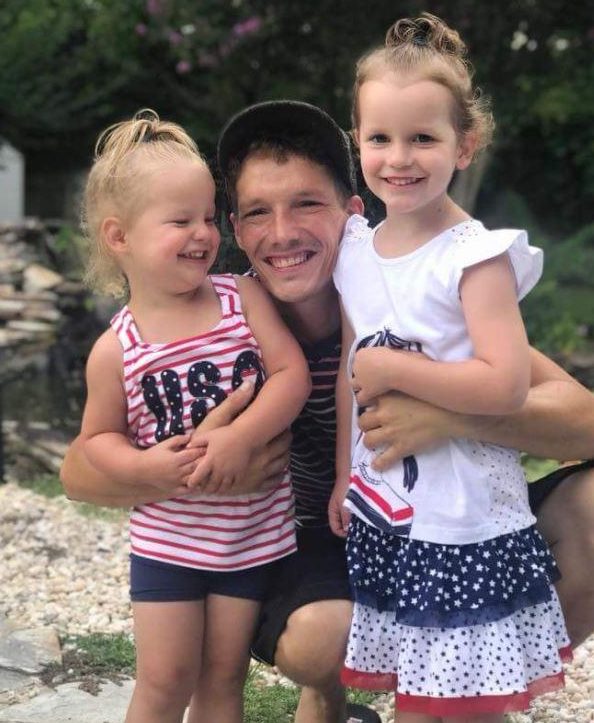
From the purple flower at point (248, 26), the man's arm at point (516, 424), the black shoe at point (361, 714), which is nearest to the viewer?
the man's arm at point (516, 424)

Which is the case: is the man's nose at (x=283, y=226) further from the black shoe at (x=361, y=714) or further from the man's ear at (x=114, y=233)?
the black shoe at (x=361, y=714)

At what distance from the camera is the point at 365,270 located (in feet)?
7.68

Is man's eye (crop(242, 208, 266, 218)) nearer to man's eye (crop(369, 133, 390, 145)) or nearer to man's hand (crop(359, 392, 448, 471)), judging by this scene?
man's eye (crop(369, 133, 390, 145))

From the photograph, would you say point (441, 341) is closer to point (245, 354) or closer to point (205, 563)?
point (245, 354)

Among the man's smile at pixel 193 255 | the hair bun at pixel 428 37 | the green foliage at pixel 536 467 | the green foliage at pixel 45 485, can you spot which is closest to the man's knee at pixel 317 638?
the man's smile at pixel 193 255

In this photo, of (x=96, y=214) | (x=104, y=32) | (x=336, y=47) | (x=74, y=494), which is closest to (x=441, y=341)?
(x=96, y=214)

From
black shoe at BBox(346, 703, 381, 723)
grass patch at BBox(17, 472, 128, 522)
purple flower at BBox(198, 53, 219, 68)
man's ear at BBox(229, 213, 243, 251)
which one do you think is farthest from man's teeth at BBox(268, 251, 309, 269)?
purple flower at BBox(198, 53, 219, 68)

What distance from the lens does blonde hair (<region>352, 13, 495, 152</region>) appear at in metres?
2.22

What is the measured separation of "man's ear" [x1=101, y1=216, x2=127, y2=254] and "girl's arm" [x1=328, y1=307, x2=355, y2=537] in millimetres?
468

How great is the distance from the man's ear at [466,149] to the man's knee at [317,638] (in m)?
0.89

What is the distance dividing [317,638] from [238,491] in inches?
12.8

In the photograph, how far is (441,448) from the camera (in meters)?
2.24

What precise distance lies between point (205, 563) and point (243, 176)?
80 cm

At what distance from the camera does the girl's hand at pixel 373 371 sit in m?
2.22
